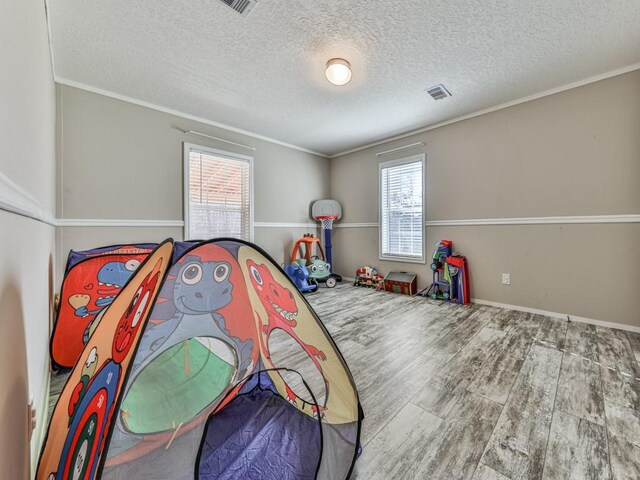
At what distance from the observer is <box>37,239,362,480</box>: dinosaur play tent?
0.70 meters

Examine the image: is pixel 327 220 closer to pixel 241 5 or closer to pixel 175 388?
pixel 241 5

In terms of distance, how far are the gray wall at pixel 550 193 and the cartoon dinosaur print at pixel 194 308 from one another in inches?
126

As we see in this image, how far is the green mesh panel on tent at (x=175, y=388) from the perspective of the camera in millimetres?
1009

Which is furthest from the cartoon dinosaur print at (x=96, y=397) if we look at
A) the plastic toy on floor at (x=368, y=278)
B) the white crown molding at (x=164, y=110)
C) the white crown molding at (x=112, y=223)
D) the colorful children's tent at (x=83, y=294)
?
the plastic toy on floor at (x=368, y=278)

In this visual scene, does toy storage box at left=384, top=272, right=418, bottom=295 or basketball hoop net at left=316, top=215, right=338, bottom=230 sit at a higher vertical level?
basketball hoop net at left=316, top=215, right=338, bottom=230

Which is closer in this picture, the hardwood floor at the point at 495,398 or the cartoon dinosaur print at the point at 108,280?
the hardwood floor at the point at 495,398

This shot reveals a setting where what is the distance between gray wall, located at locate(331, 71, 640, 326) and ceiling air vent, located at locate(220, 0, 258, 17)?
279 centimetres

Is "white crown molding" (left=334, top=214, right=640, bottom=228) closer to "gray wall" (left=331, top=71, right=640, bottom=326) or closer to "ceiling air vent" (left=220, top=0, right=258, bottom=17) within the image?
"gray wall" (left=331, top=71, right=640, bottom=326)

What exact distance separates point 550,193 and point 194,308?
137 inches

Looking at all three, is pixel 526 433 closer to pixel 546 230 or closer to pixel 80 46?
pixel 546 230

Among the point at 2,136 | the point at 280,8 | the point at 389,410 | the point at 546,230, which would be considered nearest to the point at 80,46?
the point at 280,8

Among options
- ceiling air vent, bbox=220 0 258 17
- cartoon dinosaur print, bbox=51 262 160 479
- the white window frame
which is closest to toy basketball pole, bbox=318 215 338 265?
the white window frame

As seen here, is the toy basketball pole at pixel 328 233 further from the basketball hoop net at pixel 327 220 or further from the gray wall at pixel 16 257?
the gray wall at pixel 16 257

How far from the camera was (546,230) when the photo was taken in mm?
2770
